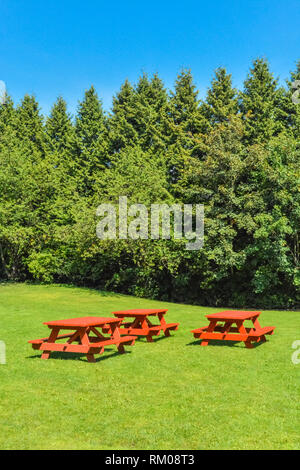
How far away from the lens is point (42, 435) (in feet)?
16.6

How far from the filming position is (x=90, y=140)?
47.9 meters

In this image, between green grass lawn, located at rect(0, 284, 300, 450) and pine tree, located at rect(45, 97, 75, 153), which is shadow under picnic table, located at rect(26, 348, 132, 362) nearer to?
green grass lawn, located at rect(0, 284, 300, 450)

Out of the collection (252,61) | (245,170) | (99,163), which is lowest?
(245,170)

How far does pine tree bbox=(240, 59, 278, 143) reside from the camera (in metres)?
35.9

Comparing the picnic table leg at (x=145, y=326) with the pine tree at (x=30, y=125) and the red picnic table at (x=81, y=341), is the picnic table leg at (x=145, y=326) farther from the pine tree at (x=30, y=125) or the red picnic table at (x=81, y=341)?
the pine tree at (x=30, y=125)

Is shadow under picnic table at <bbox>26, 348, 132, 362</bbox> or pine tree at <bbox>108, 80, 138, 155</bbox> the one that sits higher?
pine tree at <bbox>108, 80, 138, 155</bbox>

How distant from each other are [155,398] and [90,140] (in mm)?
43781

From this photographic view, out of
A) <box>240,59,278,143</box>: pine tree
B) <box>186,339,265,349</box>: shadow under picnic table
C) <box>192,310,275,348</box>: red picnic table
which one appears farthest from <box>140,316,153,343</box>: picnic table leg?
<box>240,59,278,143</box>: pine tree

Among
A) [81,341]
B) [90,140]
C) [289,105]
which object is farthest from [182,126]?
[81,341]

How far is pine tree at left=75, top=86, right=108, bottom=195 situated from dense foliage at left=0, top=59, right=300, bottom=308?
14 centimetres

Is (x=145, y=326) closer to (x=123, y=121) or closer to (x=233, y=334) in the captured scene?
(x=233, y=334)

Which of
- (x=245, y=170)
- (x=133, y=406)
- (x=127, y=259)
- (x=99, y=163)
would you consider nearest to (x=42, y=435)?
(x=133, y=406)
